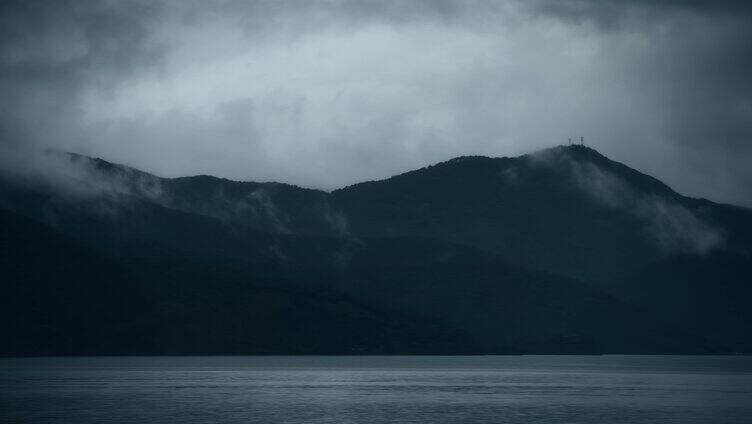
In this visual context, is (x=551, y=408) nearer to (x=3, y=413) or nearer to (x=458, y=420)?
(x=458, y=420)

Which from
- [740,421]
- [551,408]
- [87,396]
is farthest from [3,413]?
[740,421]

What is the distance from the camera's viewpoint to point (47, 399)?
600 ft

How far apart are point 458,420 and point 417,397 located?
4916 cm

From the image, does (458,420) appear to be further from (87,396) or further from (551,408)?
(87,396)

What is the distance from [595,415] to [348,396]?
55690mm

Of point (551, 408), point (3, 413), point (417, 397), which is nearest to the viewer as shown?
point (3, 413)

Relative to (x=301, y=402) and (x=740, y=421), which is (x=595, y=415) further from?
(x=301, y=402)

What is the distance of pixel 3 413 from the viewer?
152 metres

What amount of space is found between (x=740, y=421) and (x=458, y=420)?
36627mm

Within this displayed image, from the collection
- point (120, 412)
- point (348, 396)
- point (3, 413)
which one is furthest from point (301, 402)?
point (3, 413)

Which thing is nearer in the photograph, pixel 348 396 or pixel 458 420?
pixel 458 420

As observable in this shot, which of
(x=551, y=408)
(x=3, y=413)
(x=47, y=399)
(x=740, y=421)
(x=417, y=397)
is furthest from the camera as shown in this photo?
(x=417, y=397)

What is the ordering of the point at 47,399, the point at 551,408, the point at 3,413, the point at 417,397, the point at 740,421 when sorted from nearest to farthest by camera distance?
1. the point at 740,421
2. the point at 3,413
3. the point at 551,408
4. the point at 47,399
5. the point at 417,397

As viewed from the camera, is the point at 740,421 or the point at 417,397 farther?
the point at 417,397
